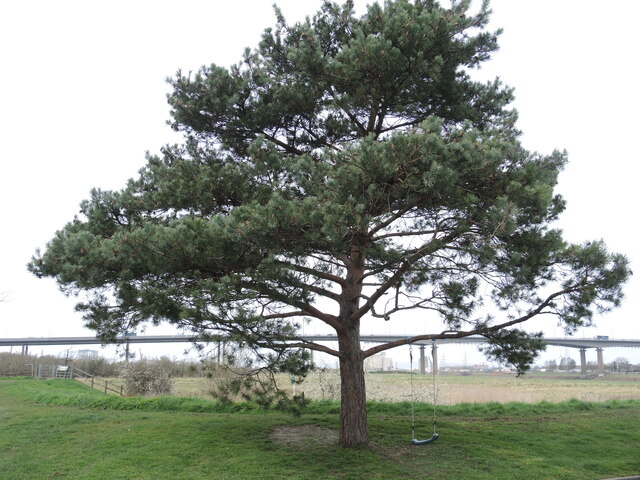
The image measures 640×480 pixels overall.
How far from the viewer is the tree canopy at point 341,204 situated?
255 inches

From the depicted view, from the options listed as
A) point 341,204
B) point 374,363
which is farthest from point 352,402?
point 374,363

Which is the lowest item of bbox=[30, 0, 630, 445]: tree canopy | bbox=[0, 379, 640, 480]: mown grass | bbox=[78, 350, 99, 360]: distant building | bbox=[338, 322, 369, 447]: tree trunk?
bbox=[0, 379, 640, 480]: mown grass

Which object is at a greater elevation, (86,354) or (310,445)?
(86,354)

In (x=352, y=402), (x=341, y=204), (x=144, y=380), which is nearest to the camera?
(x=341, y=204)

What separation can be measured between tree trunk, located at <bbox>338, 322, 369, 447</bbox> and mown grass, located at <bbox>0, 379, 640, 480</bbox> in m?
0.28

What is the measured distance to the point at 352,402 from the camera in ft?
27.7

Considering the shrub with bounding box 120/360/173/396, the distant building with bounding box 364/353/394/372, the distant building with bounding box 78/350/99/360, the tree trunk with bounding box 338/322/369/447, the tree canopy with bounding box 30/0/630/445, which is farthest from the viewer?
the distant building with bounding box 78/350/99/360

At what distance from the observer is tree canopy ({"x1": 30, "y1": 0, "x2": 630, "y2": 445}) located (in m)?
6.47

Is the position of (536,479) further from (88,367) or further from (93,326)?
(88,367)

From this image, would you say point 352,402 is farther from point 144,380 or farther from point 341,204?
point 144,380

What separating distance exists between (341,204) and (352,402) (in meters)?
3.86

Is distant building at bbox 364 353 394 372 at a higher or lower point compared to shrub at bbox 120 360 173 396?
higher

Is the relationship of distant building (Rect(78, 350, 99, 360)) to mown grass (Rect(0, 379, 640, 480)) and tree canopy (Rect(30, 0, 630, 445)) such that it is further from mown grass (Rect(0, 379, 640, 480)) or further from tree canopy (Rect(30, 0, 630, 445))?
tree canopy (Rect(30, 0, 630, 445))

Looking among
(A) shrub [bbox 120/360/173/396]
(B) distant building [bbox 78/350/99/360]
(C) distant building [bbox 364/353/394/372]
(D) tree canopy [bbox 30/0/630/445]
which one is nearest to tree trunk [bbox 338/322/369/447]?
(D) tree canopy [bbox 30/0/630/445]
